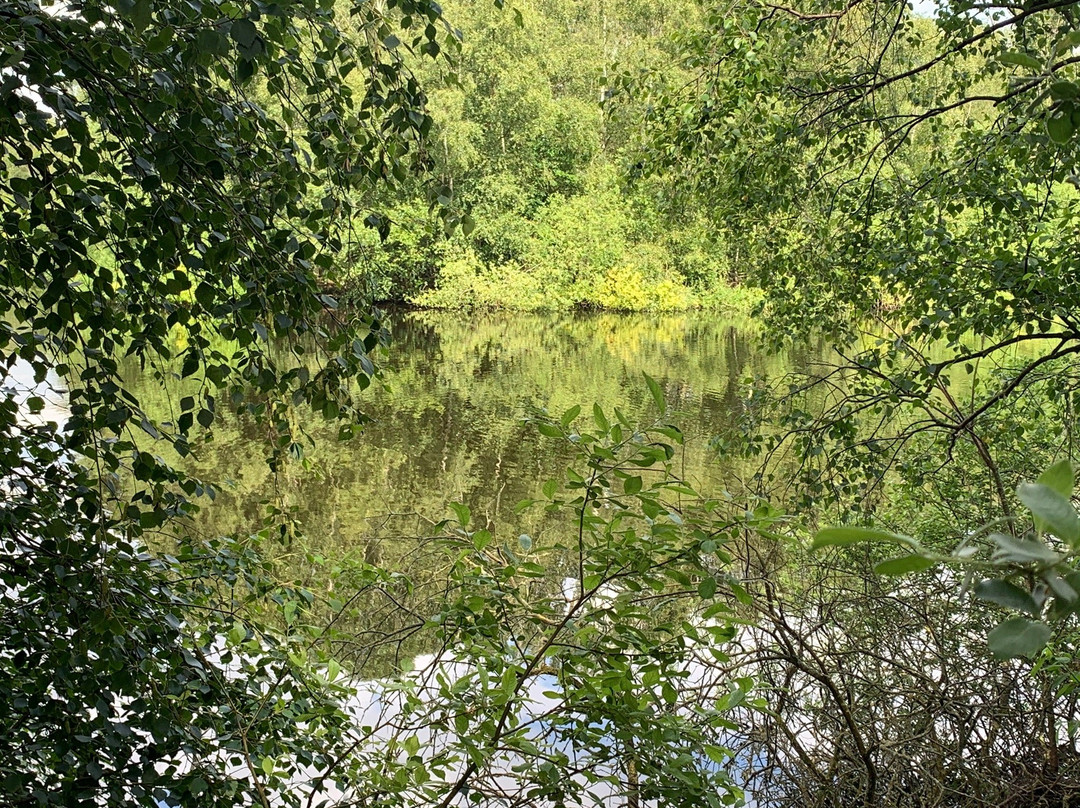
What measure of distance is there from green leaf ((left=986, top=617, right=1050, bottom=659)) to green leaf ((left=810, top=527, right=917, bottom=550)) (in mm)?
48

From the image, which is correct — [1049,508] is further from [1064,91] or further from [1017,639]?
[1064,91]

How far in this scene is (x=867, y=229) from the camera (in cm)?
474

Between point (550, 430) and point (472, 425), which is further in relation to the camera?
point (472, 425)

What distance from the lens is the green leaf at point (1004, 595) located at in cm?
38

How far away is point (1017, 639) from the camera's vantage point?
38 centimetres

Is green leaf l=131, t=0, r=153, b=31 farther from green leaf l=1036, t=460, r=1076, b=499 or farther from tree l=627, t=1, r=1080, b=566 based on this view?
tree l=627, t=1, r=1080, b=566

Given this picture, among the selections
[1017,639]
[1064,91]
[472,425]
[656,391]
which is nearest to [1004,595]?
[1017,639]

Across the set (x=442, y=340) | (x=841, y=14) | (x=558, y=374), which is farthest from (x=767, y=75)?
(x=442, y=340)

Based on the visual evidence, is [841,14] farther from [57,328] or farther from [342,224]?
[57,328]

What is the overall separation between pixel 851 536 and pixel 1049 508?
0.25 feet

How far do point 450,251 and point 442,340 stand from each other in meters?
6.16

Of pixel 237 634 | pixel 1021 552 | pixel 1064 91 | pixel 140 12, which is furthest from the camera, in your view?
pixel 237 634

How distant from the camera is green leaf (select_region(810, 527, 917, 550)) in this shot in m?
0.36

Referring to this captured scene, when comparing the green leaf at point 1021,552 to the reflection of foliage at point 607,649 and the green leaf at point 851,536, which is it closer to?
the green leaf at point 851,536
